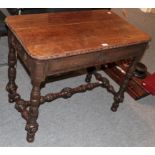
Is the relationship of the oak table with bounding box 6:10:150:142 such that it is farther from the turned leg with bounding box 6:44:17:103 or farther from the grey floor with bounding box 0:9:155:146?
the grey floor with bounding box 0:9:155:146

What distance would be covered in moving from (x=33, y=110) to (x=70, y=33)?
499 mm

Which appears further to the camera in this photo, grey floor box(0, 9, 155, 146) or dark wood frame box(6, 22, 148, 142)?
grey floor box(0, 9, 155, 146)

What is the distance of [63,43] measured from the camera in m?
1.33

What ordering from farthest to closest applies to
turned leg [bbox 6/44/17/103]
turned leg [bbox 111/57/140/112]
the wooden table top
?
turned leg [bbox 111/57/140/112] → turned leg [bbox 6/44/17/103] → the wooden table top

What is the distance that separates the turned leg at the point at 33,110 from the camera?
137cm

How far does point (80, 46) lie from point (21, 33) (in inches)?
12.9

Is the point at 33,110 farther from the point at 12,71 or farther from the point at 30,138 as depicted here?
the point at 12,71

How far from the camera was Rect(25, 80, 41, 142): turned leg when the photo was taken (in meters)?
1.37

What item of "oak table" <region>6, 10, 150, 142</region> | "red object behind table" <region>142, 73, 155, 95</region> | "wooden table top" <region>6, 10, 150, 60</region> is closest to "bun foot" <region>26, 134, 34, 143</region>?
"oak table" <region>6, 10, 150, 142</region>

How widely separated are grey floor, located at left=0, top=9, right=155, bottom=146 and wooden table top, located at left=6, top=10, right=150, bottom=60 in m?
0.70

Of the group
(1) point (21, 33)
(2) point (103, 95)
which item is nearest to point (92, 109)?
(2) point (103, 95)
